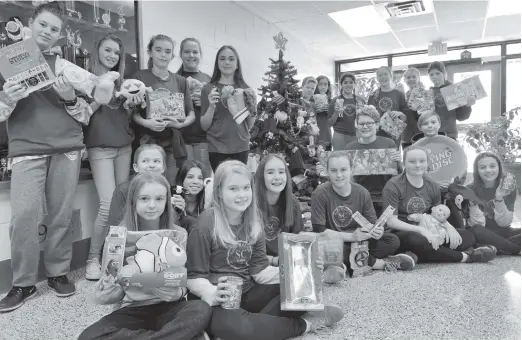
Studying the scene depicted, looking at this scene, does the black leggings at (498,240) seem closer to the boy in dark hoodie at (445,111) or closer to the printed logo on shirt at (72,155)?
the boy in dark hoodie at (445,111)

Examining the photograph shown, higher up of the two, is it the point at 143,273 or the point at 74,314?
the point at 143,273

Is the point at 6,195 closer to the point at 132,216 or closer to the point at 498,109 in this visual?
the point at 132,216

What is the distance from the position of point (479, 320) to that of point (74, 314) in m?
1.99

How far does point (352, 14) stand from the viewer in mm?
6293

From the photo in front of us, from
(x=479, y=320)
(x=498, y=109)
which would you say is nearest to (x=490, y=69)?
(x=498, y=109)

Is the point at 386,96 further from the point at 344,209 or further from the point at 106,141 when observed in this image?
the point at 106,141

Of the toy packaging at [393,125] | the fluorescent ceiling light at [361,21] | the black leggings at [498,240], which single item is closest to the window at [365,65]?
the fluorescent ceiling light at [361,21]

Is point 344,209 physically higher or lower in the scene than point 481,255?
higher

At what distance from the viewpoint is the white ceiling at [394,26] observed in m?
5.91

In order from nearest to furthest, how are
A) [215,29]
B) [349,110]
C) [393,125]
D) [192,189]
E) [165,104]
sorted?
[192,189] < [165,104] < [393,125] < [349,110] < [215,29]

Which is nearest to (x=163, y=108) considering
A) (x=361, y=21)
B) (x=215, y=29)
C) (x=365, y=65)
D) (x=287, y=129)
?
(x=287, y=129)

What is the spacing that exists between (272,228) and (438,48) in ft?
23.0

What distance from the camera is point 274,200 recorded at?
2461mm

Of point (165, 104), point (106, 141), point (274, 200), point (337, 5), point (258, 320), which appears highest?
point (337, 5)
